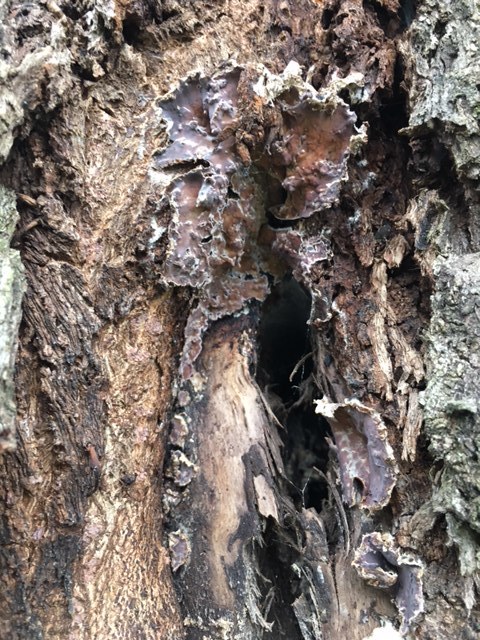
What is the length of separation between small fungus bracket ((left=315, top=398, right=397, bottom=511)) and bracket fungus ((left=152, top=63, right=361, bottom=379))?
49 cm

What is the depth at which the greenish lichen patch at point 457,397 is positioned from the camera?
50.7 inches

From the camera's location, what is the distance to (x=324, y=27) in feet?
5.90

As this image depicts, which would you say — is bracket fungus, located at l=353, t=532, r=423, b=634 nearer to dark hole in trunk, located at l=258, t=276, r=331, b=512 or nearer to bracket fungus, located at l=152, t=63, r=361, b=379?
dark hole in trunk, located at l=258, t=276, r=331, b=512

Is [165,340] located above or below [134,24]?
below

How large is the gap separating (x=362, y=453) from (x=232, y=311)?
59 cm

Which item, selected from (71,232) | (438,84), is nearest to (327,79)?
(438,84)

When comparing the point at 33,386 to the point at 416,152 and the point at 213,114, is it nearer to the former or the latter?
the point at 213,114

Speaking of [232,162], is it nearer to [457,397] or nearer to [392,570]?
[457,397]

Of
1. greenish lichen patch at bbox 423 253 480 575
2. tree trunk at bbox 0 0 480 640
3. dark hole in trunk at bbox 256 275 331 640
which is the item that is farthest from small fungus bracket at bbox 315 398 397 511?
dark hole in trunk at bbox 256 275 331 640

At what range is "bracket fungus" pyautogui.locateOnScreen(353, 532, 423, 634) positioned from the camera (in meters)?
1.36

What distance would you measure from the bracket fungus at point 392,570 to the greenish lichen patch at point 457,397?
0.44ft

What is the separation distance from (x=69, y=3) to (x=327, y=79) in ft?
2.77

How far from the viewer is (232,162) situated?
5.38 ft

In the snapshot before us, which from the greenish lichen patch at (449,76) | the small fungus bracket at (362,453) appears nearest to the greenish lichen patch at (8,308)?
the small fungus bracket at (362,453)
